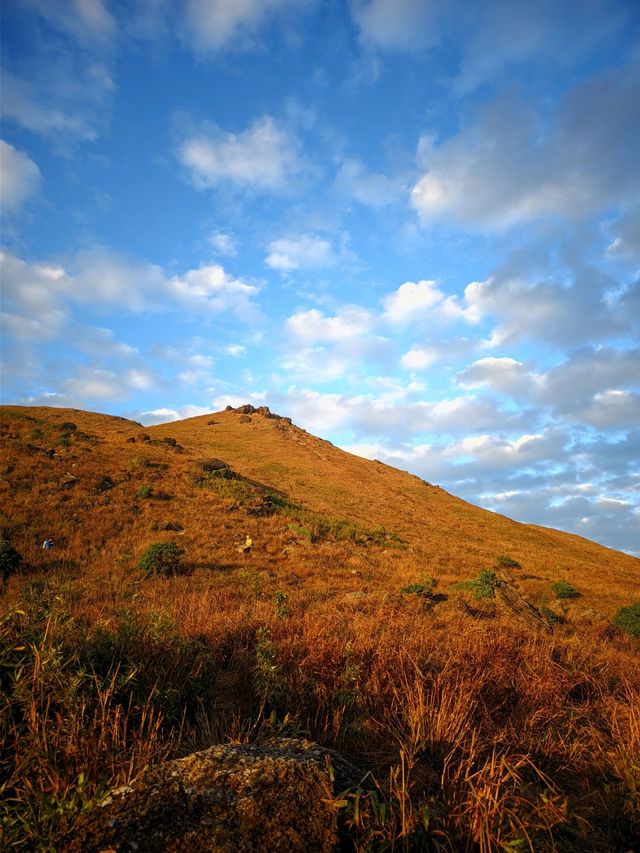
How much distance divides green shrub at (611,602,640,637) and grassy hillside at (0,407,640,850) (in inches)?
25.8

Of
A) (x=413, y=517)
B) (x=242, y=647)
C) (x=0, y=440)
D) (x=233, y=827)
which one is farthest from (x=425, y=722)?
(x=413, y=517)

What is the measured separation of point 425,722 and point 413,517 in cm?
3800

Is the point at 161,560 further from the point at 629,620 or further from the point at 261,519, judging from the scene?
the point at 629,620

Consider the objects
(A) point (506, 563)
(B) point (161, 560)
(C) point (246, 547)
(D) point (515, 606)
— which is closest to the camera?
(D) point (515, 606)

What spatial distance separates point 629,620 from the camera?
56.2ft

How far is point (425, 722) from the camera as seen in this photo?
4.07 m

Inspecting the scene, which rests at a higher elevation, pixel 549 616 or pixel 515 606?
pixel 515 606

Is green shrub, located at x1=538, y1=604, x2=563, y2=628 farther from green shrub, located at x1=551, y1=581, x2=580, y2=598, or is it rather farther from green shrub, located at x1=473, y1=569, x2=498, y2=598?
green shrub, located at x1=551, y1=581, x2=580, y2=598

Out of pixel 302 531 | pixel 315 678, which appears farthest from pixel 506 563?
pixel 315 678

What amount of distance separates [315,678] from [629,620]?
18.1m

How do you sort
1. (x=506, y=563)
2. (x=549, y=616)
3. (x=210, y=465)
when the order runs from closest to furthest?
(x=549, y=616) → (x=506, y=563) → (x=210, y=465)

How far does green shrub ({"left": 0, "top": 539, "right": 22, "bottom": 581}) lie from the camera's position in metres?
13.8

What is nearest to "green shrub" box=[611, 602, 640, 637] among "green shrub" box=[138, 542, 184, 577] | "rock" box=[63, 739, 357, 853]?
"green shrub" box=[138, 542, 184, 577]

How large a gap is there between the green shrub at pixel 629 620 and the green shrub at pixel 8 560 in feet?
72.0
